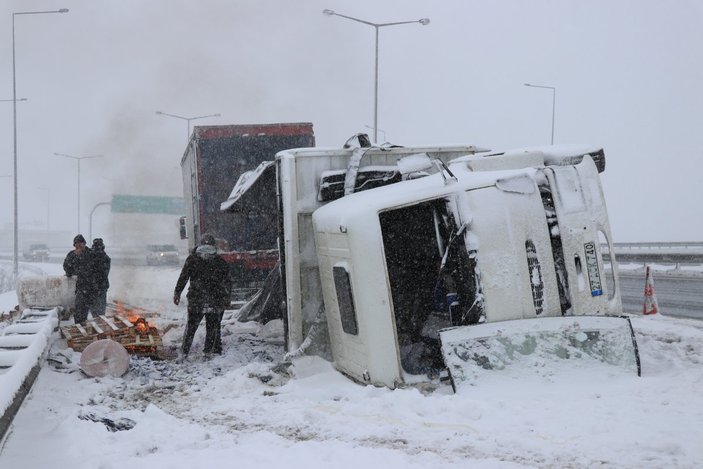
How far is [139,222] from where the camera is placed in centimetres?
6084

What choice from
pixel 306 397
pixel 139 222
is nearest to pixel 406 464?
pixel 306 397

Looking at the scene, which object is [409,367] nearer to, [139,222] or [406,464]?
[406,464]

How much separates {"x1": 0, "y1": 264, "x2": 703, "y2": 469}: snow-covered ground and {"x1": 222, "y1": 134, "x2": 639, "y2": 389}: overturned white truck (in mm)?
271

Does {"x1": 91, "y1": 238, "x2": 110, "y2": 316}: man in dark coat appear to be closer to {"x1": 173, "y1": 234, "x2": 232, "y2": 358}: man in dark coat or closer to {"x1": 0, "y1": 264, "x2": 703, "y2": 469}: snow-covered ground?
{"x1": 173, "y1": 234, "x2": 232, "y2": 358}: man in dark coat

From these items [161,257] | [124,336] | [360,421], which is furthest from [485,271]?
[161,257]

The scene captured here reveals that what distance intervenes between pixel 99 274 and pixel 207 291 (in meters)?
3.53

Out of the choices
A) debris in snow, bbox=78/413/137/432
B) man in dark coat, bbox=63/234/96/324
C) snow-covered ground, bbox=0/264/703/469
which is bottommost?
debris in snow, bbox=78/413/137/432

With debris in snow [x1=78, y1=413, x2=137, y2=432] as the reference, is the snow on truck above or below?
above

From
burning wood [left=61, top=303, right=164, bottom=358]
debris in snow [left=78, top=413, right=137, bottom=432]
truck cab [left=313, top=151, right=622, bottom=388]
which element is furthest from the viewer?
burning wood [left=61, top=303, right=164, bottom=358]

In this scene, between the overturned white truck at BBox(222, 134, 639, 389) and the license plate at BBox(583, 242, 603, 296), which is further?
the license plate at BBox(583, 242, 603, 296)

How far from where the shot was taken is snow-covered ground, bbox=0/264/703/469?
4.53m

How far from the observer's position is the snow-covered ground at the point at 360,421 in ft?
14.9

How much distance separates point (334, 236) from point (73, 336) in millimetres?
4344

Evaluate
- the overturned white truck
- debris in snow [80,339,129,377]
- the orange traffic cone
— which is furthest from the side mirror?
the orange traffic cone
